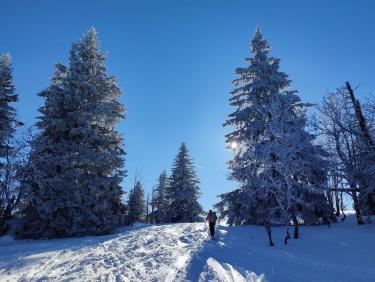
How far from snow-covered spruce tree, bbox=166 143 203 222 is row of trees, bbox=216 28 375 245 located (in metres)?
14.2

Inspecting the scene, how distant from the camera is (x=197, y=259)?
41.1 feet

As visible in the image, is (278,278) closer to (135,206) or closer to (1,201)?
(1,201)

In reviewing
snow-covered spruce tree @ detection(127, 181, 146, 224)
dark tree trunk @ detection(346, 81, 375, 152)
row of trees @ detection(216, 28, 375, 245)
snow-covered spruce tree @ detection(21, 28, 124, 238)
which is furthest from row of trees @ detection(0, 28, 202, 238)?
snow-covered spruce tree @ detection(127, 181, 146, 224)

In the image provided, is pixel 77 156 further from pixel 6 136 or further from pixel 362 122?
pixel 362 122

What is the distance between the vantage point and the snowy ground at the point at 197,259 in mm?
10625

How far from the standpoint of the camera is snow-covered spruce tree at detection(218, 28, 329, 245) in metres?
21.5

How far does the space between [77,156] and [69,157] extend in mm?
506

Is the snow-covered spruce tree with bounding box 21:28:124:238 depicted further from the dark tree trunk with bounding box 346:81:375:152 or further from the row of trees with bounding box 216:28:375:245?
the dark tree trunk with bounding box 346:81:375:152

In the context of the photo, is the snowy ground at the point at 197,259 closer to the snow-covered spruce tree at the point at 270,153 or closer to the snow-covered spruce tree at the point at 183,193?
the snow-covered spruce tree at the point at 270,153

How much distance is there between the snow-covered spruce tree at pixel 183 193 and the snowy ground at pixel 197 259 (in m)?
18.8

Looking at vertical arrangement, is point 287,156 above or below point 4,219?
above

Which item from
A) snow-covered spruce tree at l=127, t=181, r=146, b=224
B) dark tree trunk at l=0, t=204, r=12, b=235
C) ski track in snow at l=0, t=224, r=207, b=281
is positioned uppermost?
snow-covered spruce tree at l=127, t=181, r=146, b=224

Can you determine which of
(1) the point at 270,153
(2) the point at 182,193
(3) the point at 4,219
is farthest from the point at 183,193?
(3) the point at 4,219

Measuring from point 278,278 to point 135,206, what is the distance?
4003 centimetres
